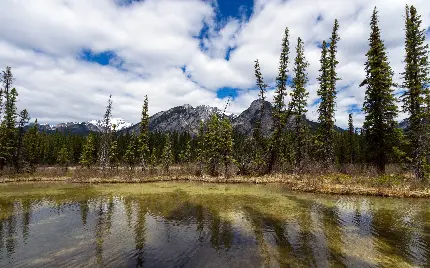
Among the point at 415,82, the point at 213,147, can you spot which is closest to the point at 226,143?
the point at 213,147

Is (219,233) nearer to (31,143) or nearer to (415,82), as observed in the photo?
(415,82)

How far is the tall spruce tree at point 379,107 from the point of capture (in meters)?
35.8

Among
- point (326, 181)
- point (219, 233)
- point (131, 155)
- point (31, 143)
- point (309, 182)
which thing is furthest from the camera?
point (31, 143)

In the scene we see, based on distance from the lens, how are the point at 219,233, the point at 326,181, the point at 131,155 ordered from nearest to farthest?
the point at 219,233 < the point at 326,181 < the point at 131,155

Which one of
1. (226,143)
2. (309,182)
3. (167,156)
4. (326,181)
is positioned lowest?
(309,182)

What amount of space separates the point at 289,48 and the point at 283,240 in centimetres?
3990

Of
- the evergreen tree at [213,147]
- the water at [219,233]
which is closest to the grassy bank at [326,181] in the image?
the water at [219,233]

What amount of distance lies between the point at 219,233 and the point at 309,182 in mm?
19616

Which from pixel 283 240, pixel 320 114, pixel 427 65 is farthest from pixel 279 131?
pixel 283 240

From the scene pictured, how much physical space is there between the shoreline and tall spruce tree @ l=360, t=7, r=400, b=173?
7.35m

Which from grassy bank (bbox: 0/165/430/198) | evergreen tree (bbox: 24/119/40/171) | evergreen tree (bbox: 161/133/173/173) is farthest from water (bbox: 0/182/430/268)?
evergreen tree (bbox: 24/119/40/171)

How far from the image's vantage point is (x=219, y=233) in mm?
15125

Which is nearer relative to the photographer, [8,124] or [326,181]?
[326,181]

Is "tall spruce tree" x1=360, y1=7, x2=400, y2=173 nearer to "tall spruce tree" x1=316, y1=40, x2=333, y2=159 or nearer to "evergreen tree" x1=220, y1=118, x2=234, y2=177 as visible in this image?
"tall spruce tree" x1=316, y1=40, x2=333, y2=159
